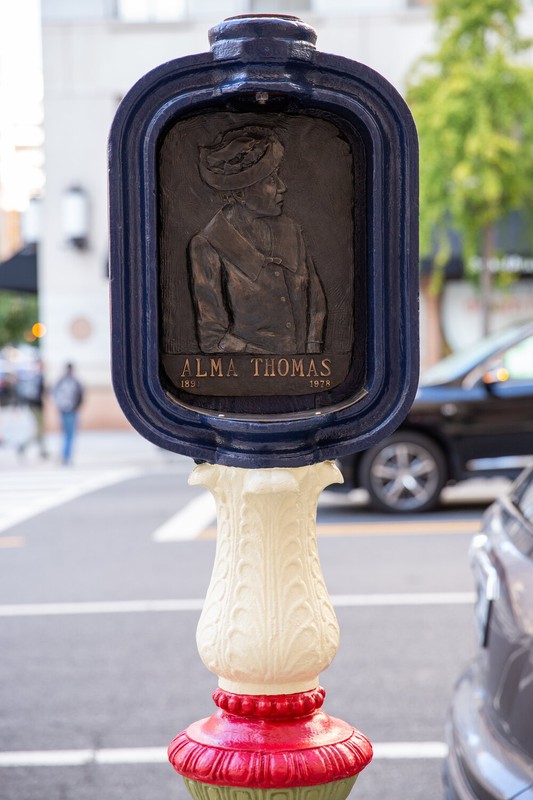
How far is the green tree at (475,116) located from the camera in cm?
1645

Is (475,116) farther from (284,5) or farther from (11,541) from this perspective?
(11,541)

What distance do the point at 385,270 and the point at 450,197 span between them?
50.9ft

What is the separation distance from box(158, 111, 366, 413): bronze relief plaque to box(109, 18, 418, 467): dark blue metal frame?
0.05 m

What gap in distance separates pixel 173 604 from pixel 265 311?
4961 mm

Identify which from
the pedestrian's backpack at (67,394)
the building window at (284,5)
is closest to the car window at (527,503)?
the pedestrian's backpack at (67,394)

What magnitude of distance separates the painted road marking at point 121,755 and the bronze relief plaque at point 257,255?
2.62 meters

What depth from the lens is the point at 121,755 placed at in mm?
4594

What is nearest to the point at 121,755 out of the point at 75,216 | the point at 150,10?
the point at 75,216

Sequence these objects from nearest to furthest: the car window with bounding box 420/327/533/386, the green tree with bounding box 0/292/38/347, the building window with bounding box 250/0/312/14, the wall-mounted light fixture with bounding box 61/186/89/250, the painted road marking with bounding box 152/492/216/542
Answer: the painted road marking with bounding box 152/492/216/542
the car window with bounding box 420/327/533/386
the building window with bounding box 250/0/312/14
the wall-mounted light fixture with bounding box 61/186/89/250
the green tree with bounding box 0/292/38/347

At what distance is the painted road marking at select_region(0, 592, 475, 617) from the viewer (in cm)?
694

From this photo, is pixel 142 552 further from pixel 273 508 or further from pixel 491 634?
pixel 273 508

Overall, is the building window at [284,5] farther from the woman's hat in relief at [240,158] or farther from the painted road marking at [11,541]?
the woman's hat in relief at [240,158]

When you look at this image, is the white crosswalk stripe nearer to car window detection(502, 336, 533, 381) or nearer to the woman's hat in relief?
car window detection(502, 336, 533, 381)

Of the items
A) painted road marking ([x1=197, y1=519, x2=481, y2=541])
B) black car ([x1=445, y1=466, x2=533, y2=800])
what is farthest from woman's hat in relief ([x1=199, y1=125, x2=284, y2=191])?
painted road marking ([x1=197, y1=519, x2=481, y2=541])
